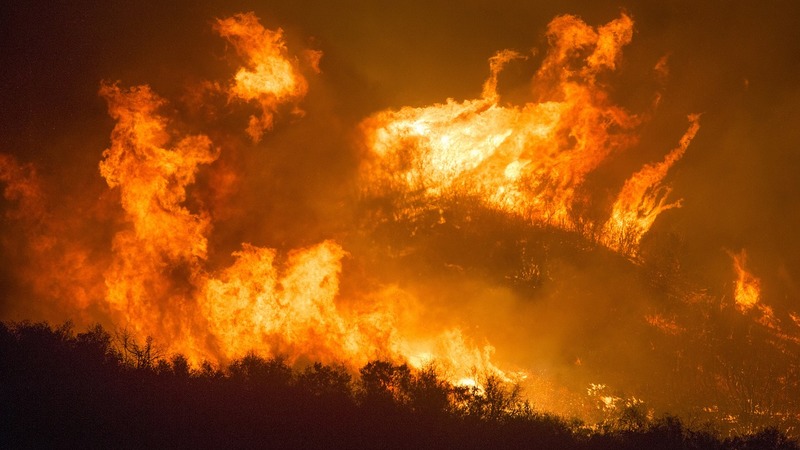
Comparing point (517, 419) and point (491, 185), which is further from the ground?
point (491, 185)

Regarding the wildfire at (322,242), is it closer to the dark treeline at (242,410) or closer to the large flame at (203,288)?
the large flame at (203,288)

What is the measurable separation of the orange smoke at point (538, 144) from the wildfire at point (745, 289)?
10.9 ft

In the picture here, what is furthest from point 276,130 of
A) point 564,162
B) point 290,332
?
point 564,162

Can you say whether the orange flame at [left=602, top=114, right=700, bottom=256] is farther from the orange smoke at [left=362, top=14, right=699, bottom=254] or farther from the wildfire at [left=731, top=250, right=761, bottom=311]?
the wildfire at [left=731, top=250, right=761, bottom=311]

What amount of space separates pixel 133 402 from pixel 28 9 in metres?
15.8

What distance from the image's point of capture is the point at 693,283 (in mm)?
17516

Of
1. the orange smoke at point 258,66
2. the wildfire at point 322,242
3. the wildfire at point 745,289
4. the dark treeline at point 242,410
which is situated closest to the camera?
the dark treeline at point 242,410

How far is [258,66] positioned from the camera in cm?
1684

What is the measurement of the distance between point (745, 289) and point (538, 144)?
26.2 ft

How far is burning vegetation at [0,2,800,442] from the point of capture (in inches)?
543

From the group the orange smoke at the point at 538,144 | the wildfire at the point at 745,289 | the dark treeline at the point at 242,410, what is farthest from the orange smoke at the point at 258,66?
the wildfire at the point at 745,289

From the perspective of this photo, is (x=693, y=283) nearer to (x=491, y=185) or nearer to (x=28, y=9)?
(x=491, y=185)

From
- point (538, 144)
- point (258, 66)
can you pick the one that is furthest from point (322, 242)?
point (538, 144)

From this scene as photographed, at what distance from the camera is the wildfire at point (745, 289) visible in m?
18.0
